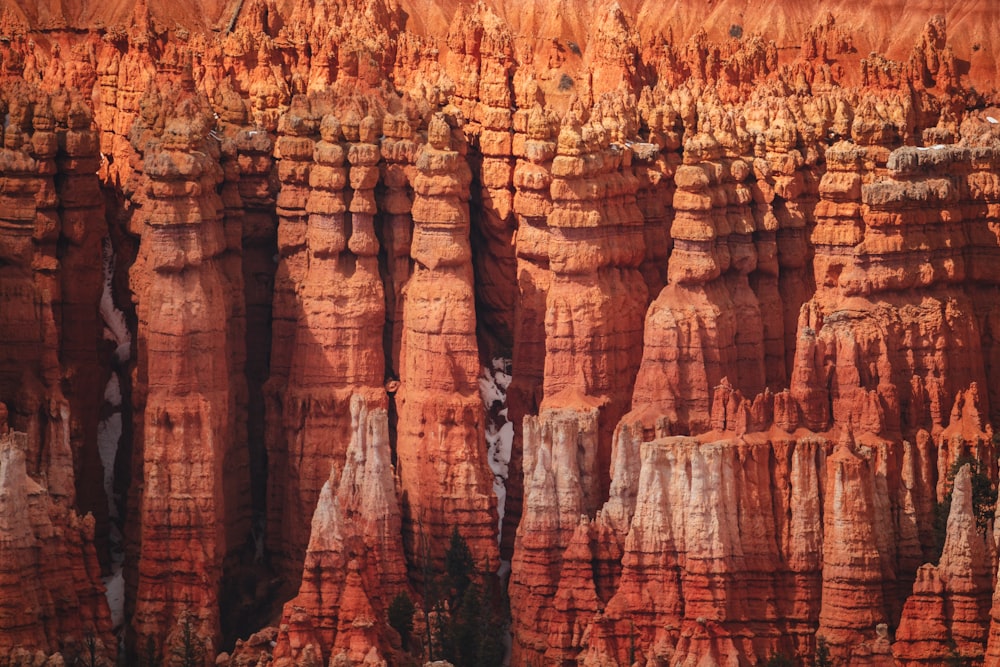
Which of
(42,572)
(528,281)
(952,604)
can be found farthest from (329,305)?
(952,604)

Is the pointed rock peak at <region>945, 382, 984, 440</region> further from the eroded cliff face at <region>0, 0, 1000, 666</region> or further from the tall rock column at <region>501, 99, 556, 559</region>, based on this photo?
the tall rock column at <region>501, 99, 556, 559</region>

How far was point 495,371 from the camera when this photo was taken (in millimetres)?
77688

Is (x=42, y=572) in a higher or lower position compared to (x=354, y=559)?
lower

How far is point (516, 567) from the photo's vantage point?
73000 millimetres

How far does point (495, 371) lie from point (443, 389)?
314 centimetres

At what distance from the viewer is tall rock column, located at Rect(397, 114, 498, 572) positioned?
74.6 m

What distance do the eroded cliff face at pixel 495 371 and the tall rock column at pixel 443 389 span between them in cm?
6

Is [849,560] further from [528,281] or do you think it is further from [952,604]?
[528,281]

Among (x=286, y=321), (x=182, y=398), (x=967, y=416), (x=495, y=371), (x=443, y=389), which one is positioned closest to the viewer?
(x=967, y=416)

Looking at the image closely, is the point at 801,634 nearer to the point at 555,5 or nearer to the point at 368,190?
the point at 368,190

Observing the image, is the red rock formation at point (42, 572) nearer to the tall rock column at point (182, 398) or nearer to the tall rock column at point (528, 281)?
the tall rock column at point (182, 398)

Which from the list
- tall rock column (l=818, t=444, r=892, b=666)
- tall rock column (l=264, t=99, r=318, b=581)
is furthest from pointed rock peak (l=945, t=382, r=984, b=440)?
tall rock column (l=264, t=99, r=318, b=581)

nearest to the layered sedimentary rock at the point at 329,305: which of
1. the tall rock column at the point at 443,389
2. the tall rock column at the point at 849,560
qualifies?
the tall rock column at the point at 443,389

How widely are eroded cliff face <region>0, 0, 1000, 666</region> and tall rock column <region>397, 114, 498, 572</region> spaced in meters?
0.06
